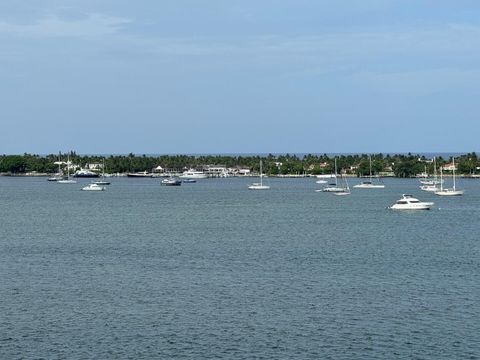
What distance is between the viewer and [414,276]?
165 feet

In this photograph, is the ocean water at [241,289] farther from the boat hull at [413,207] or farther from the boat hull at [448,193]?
the boat hull at [448,193]

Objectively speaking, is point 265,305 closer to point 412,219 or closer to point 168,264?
point 168,264

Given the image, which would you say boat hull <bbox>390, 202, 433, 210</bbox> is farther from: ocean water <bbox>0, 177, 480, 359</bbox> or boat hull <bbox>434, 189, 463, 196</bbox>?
boat hull <bbox>434, 189, 463, 196</bbox>

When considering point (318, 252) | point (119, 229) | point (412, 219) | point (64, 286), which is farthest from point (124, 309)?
point (412, 219)

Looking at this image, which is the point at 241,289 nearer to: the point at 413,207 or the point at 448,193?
the point at 413,207

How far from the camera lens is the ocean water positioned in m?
34.8

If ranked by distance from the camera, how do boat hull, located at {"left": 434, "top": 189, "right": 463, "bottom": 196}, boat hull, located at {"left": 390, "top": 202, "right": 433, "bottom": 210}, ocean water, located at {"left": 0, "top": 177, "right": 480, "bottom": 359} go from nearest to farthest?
ocean water, located at {"left": 0, "top": 177, "right": 480, "bottom": 359}, boat hull, located at {"left": 390, "top": 202, "right": 433, "bottom": 210}, boat hull, located at {"left": 434, "top": 189, "right": 463, "bottom": 196}

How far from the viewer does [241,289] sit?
4578 centimetres

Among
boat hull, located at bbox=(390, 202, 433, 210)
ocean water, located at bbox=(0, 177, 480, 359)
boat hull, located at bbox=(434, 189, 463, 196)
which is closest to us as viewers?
ocean water, located at bbox=(0, 177, 480, 359)

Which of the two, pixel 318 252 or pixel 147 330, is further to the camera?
pixel 318 252

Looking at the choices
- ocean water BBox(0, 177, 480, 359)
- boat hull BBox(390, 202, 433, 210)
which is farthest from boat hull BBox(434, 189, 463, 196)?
ocean water BBox(0, 177, 480, 359)

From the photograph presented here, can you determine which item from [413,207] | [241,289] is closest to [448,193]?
[413,207]

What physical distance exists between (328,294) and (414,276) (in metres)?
7.85

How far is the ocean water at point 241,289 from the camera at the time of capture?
3475 centimetres
